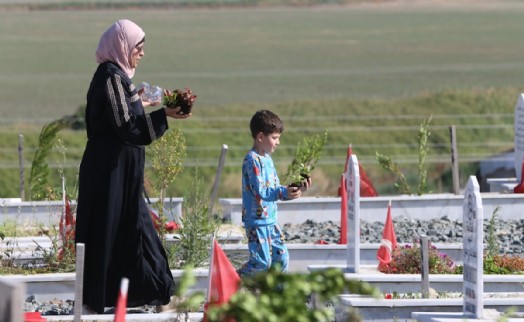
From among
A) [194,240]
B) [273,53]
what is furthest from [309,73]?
[194,240]

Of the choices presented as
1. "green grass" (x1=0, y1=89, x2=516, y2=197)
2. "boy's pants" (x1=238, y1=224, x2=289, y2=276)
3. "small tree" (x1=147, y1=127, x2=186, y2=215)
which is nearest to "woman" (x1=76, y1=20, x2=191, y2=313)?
"boy's pants" (x1=238, y1=224, x2=289, y2=276)

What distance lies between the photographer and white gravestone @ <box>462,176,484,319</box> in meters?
9.11

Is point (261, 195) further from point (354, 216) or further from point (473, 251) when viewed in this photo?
point (354, 216)

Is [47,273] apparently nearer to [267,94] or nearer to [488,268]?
[488,268]

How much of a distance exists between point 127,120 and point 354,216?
7.58 feet

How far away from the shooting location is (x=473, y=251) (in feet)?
30.2

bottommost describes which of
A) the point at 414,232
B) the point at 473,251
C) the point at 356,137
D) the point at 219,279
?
the point at 219,279

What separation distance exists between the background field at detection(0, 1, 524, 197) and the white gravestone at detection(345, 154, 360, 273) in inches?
482

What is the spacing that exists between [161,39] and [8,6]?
58.8ft

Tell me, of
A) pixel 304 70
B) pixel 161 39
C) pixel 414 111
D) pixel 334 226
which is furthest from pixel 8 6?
pixel 334 226

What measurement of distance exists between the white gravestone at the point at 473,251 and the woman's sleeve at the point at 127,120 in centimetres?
188

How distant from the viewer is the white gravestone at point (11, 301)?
21.6ft

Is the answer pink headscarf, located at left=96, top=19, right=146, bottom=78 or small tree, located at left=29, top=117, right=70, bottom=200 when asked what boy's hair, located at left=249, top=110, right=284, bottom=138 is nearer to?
pink headscarf, located at left=96, top=19, right=146, bottom=78

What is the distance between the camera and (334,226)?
623 inches
